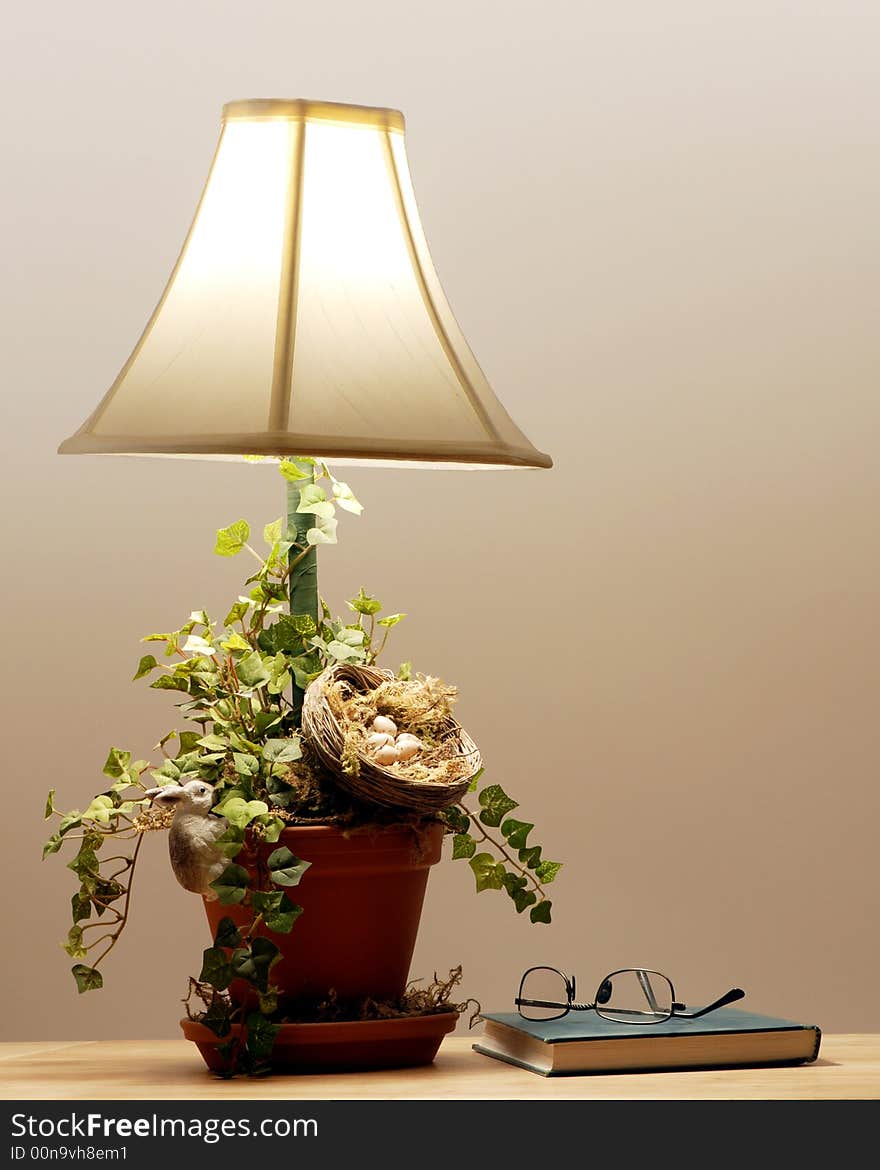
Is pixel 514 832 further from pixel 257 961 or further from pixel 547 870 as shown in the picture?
pixel 257 961

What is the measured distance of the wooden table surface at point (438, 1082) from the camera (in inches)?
40.2

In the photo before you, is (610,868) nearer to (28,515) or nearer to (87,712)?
(87,712)

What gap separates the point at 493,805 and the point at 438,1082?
0.24 m

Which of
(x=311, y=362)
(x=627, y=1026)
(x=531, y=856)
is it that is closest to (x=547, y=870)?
(x=531, y=856)

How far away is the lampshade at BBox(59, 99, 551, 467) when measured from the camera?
3.56ft

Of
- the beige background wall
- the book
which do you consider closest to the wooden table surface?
the book

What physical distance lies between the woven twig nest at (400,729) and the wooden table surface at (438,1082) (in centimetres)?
19

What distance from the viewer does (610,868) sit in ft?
6.23

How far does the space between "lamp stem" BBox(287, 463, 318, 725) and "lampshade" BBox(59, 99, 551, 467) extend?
15 cm

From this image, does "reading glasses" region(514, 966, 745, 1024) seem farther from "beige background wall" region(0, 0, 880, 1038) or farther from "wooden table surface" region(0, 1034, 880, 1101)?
"beige background wall" region(0, 0, 880, 1038)

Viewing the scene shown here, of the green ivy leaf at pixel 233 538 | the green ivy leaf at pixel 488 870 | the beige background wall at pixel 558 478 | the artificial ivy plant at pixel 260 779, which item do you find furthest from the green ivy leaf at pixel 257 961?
the beige background wall at pixel 558 478
